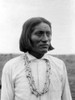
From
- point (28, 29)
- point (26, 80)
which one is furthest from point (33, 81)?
point (28, 29)

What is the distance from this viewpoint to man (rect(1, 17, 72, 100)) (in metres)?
1.82

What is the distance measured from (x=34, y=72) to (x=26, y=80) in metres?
0.06

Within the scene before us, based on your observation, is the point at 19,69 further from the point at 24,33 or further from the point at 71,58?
the point at 71,58

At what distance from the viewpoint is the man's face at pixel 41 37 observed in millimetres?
1813

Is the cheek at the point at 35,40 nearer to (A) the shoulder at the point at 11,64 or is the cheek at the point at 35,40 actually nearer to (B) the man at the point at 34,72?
(B) the man at the point at 34,72

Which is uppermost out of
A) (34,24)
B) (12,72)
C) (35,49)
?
(34,24)

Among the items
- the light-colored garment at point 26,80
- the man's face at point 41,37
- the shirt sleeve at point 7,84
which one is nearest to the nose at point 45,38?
the man's face at point 41,37

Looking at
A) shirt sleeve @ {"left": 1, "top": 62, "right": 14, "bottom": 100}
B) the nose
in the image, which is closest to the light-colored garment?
shirt sleeve @ {"left": 1, "top": 62, "right": 14, "bottom": 100}

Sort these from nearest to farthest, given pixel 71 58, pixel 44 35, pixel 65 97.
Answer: pixel 44 35, pixel 65 97, pixel 71 58

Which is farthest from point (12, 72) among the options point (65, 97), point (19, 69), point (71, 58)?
point (71, 58)

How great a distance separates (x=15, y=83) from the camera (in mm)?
1849

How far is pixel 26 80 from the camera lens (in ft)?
6.06

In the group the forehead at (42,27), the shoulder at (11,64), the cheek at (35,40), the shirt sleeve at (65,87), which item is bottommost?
the shirt sleeve at (65,87)

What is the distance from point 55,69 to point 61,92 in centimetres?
13
